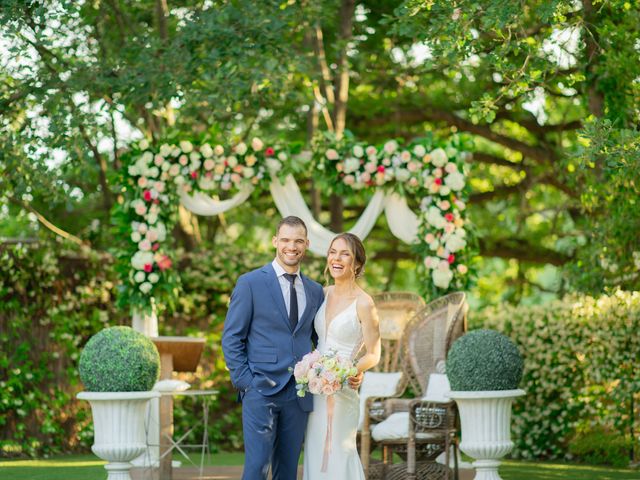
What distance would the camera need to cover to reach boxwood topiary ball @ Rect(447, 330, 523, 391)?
6.27 m

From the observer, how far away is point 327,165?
927 cm

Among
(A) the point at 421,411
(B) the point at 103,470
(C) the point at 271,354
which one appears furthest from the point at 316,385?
(B) the point at 103,470

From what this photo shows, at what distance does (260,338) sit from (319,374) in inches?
13.4

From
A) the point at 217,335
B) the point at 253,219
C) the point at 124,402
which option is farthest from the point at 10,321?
the point at 253,219

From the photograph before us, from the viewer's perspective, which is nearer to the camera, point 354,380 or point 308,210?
point 354,380

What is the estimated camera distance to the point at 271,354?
186 inches

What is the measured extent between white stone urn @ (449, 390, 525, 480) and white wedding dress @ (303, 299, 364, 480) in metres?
1.38

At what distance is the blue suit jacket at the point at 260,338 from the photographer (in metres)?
4.69

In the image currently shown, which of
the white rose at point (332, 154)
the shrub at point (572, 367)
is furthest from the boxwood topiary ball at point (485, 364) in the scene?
the white rose at point (332, 154)

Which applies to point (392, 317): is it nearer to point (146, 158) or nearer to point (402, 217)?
point (402, 217)

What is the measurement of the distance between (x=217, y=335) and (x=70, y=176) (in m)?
2.93

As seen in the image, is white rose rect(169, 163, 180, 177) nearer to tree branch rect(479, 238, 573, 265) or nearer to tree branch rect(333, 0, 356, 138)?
tree branch rect(333, 0, 356, 138)

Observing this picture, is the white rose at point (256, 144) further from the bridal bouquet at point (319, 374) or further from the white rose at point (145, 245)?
the bridal bouquet at point (319, 374)

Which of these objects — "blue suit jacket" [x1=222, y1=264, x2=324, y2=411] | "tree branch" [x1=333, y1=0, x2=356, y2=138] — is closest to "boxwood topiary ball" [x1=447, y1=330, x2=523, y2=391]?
"blue suit jacket" [x1=222, y1=264, x2=324, y2=411]
